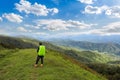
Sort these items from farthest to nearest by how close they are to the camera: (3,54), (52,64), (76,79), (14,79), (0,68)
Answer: (3,54)
(0,68)
(52,64)
(14,79)
(76,79)

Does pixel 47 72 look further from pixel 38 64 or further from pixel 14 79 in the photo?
pixel 38 64

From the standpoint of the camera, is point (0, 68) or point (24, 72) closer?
point (24, 72)

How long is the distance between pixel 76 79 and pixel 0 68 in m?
17.4

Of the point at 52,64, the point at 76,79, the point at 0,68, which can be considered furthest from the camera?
the point at 0,68

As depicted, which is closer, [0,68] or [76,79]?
[76,79]

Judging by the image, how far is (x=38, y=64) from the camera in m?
38.2

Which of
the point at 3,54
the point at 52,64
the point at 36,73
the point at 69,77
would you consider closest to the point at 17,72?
the point at 36,73

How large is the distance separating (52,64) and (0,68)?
30.8 ft

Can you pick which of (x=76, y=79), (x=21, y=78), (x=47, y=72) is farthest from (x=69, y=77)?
(x=21, y=78)

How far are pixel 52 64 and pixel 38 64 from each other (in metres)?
2.37

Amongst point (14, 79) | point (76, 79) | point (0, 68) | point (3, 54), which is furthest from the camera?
point (3, 54)

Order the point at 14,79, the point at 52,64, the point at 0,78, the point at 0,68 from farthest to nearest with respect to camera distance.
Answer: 1. the point at 0,68
2. the point at 52,64
3. the point at 0,78
4. the point at 14,79

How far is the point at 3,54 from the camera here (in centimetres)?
5834

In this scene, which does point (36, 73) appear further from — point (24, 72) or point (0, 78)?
point (0, 78)
